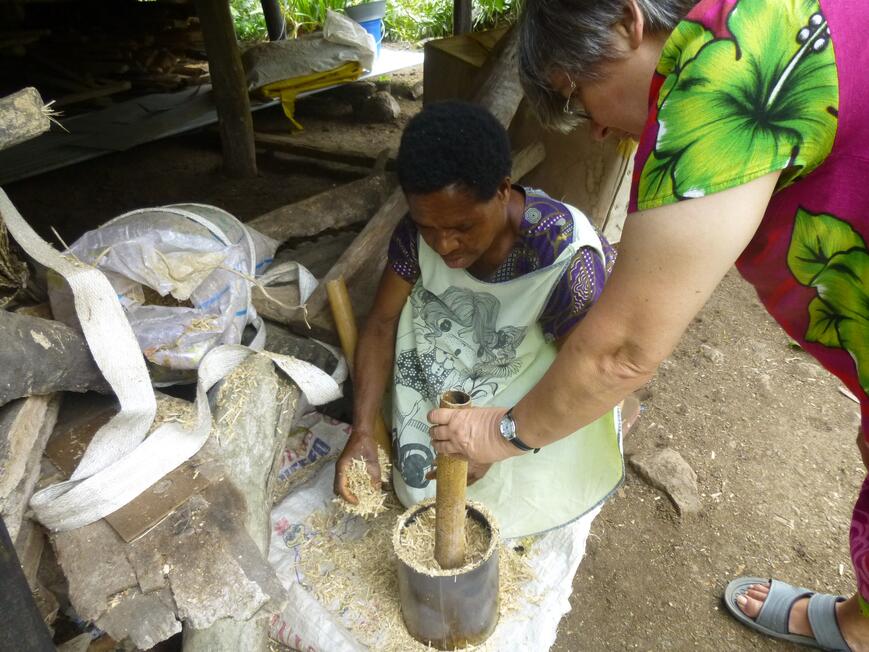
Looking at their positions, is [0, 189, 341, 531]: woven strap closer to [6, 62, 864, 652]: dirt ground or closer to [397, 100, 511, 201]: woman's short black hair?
[397, 100, 511, 201]: woman's short black hair

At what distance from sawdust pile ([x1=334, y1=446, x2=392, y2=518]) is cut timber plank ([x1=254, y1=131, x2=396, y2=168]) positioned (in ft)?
11.6

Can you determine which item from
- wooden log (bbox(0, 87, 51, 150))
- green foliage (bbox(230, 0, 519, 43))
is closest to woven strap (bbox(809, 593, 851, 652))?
wooden log (bbox(0, 87, 51, 150))

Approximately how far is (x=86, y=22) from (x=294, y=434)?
656cm

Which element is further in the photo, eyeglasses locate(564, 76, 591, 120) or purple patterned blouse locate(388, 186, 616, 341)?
purple patterned blouse locate(388, 186, 616, 341)

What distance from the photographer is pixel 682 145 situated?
967mm

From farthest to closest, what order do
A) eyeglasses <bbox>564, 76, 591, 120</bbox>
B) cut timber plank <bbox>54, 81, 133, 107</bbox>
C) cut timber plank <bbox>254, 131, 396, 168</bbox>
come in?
1. cut timber plank <bbox>54, 81, 133, 107</bbox>
2. cut timber plank <bbox>254, 131, 396, 168</bbox>
3. eyeglasses <bbox>564, 76, 591, 120</bbox>

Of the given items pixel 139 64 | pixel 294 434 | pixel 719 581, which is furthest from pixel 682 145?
pixel 139 64

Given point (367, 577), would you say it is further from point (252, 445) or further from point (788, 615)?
point (788, 615)

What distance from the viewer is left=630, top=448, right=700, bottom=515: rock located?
2.85m

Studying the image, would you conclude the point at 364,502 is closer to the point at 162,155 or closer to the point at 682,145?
the point at 682,145

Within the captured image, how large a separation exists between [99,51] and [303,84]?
2.24 meters

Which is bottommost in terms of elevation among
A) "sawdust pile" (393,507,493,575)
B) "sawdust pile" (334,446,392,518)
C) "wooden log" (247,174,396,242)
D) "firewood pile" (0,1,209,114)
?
"firewood pile" (0,1,209,114)

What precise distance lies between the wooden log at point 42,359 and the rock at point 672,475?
227 centimetres

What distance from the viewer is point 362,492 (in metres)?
2.15
